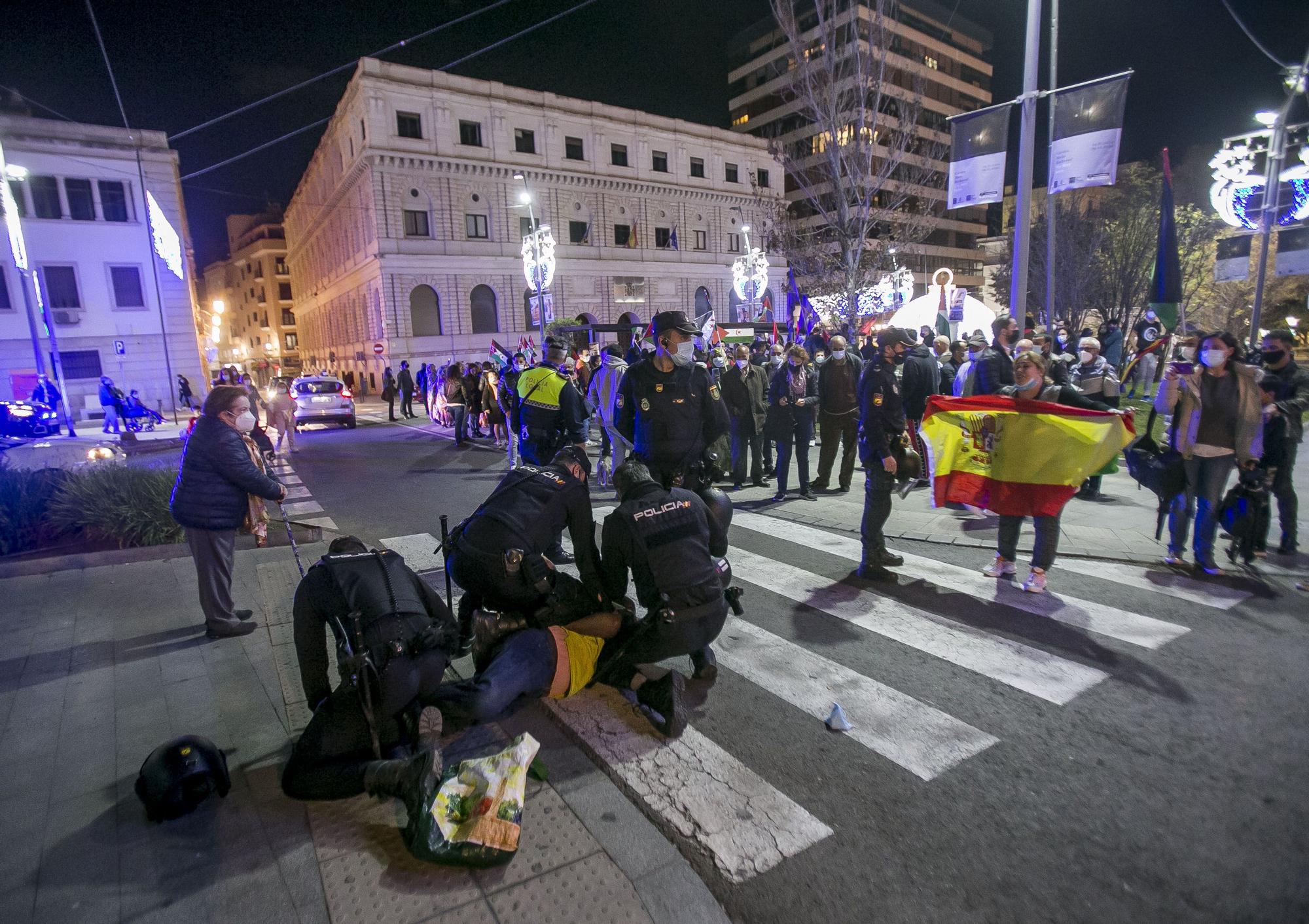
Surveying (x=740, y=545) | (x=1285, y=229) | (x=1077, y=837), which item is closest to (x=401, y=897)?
(x=1077, y=837)

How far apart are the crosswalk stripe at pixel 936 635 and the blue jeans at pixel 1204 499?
238 centimetres

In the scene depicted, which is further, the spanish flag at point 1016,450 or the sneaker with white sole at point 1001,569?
the sneaker with white sole at point 1001,569

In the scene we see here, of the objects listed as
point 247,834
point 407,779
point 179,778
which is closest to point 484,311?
point 179,778

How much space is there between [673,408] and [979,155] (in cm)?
815

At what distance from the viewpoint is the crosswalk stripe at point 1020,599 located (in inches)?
181

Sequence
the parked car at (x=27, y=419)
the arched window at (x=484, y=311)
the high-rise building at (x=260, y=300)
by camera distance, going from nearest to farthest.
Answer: the parked car at (x=27, y=419)
the arched window at (x=484, y=311)
the high-rise building at (x=260, y=300)

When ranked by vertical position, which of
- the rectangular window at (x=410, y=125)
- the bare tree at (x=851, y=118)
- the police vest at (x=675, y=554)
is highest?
the rectangular window at (x=410, y=125)

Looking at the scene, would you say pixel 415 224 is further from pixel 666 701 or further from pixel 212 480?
pixel 666 701

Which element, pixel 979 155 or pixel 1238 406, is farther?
pixel 979 155

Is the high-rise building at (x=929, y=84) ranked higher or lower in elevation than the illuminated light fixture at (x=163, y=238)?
higher

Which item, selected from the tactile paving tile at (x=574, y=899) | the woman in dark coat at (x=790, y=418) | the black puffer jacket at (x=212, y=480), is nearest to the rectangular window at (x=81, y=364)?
the black puffer jacket at (x=212, y=480)

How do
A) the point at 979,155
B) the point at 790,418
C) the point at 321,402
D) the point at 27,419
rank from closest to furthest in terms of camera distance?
the point at 790,418, the point at 979,155, the point at 27,419, the point at 321,402

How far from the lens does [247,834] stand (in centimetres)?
291

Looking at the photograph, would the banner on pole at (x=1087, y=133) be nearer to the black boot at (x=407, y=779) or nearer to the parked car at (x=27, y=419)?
the black boot at (x=407, y=779)
